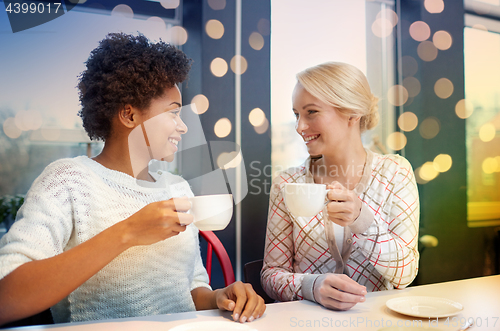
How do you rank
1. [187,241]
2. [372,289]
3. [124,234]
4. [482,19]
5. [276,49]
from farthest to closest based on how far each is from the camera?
[482,19] → [276,49] → [372,289] → [187,241] → [124,234]

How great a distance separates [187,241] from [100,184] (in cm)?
34

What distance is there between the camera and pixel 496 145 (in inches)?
102

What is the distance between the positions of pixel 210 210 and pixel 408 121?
6.74ft

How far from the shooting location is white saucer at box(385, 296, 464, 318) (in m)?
0.77

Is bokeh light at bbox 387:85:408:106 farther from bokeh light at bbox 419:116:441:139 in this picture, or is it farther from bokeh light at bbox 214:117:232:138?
bokeh light at bbox 214:117:232:138

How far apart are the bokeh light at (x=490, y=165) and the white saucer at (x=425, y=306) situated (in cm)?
218

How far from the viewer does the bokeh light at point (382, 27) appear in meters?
2.35

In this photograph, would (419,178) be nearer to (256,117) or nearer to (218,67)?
(256,117)

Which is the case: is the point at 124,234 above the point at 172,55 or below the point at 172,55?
below

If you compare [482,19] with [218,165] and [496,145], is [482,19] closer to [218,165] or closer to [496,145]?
[496,145]

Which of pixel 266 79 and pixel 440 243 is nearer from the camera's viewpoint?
pixel 266 79

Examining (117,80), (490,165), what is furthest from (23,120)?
(490,165)

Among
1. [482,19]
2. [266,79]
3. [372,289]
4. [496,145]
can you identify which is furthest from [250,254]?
[482,19]

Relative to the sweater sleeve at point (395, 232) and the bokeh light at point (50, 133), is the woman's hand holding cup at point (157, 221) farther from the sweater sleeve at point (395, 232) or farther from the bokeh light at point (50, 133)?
the bokeh light at point (50, 133)
